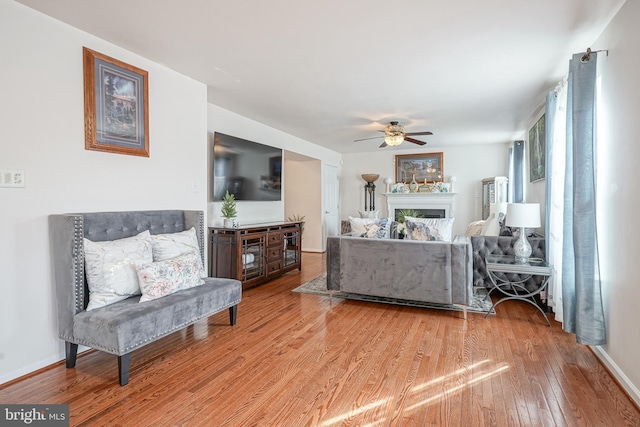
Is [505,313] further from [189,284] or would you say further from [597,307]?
[189,284]

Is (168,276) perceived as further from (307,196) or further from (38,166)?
(307,196)

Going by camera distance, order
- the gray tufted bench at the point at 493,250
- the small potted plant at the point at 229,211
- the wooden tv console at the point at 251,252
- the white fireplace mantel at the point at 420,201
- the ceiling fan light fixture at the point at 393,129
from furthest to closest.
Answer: the white fireplace mantel at the point at 420,201
the ceiling fan light fixture at the point at 393,129
the small potted plant at the point at 229,211
the wooden tv console at the point at 251,252
the gray tufted bench at the point at 493,250

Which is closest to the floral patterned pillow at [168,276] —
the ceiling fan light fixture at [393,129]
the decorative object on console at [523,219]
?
the decorative object on console at [523,219]

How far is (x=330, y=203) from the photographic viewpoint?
26.1 ft

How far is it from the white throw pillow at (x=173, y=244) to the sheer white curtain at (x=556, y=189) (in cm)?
332

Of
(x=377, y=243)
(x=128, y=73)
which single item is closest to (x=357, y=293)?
(x=377, y=243)

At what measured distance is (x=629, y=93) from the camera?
204cm

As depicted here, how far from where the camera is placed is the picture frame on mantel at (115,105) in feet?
8.39

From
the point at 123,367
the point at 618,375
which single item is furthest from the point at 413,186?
the point at 123,367

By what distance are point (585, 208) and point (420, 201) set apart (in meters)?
5.41

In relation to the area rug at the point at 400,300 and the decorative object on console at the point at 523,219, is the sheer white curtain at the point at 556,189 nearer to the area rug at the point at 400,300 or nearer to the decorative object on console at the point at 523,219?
the decorative object on console at the point at 523,219

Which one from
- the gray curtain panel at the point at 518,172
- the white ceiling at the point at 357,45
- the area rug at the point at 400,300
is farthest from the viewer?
the gray curtain panel at the point at 518,172

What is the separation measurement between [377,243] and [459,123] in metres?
3.03

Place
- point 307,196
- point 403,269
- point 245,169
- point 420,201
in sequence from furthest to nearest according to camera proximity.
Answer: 1. point 420,201
2. point 307,196
3. point 245,169
4. point 403,269
